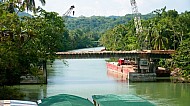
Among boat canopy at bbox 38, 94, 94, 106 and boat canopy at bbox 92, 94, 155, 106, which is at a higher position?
boat canopy at bbox 38, 94, 94, 106

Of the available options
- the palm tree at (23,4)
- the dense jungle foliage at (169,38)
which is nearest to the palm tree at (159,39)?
the dense jungle foliage at (169,38)

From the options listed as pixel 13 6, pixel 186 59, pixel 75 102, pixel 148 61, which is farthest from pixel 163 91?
pixel 75 102

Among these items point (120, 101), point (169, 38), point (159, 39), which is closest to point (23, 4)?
point (120, 101)

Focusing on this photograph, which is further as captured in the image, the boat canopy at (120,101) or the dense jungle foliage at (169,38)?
the dense jungle foliage at (169,38)

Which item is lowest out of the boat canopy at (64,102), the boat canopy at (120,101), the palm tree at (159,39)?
the boat canopy at (120,101)

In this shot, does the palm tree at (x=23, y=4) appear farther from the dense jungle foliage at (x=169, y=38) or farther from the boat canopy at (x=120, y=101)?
the dense jungle foliage at (x=169, y=38)

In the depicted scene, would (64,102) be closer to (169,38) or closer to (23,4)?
(23,4)

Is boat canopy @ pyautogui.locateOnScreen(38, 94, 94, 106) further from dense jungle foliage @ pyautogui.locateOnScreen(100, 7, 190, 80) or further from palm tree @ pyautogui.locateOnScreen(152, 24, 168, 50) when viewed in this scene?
palm tree @ pyautogui.locateOnScreen(152, 24, 168, 50)

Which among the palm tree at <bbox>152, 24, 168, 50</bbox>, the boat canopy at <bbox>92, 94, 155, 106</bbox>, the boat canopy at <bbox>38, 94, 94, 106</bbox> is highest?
the palm tree at <bbox>152, 24, 168, 50</bbox>

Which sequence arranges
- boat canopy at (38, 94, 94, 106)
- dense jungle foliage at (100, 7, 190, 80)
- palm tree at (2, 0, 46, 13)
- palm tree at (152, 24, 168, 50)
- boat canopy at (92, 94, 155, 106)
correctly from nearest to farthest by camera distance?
1. boat canopy at (38, 94, 94, 106)
2. boat canopy at (92, 94, 155, 106)
3. palm tree at (2, 0, 46, 13)
4. dense jungle foliage at (100, 7, 190, 80)
5. palm tree at (152, 24, 168, 50)

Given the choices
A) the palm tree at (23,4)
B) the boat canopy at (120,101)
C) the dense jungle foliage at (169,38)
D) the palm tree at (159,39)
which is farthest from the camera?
the palm tree at (159,39)

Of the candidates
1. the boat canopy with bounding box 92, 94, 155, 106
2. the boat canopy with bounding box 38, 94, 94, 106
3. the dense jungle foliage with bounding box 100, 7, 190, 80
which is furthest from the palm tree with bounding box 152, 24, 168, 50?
the boat canopy with bounding box 38, 94, 94, 106

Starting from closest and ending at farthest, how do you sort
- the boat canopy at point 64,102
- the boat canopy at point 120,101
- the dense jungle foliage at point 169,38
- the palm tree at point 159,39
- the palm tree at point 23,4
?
the boat canopy at point 64,102 → the boat canopy at point 120,101 → the palm tree at point 23,4 → the dense jungle foliage at point 169,38 → the palm tree at point 159,39

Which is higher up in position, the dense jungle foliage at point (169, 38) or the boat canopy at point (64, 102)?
the dense jungle foliage at point (169, 38)
